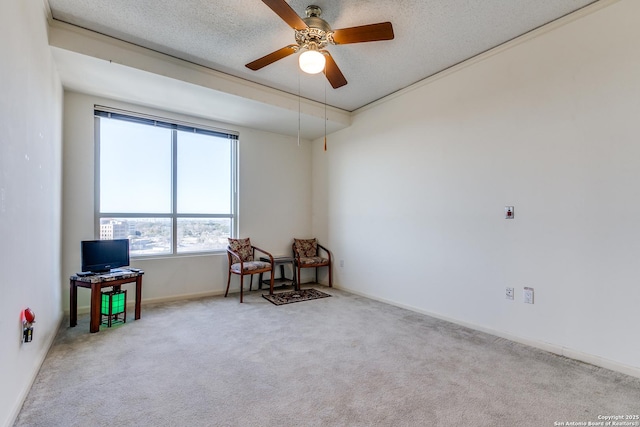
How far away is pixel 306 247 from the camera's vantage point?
5301 millimetres

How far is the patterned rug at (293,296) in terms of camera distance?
13.8 feet

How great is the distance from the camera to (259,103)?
3879 mm

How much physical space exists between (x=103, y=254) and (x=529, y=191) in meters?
4.36

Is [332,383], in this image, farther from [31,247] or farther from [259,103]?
[259,103]

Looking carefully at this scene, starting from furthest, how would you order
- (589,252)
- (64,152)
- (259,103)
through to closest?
(259,103), (64,152), (589,252)

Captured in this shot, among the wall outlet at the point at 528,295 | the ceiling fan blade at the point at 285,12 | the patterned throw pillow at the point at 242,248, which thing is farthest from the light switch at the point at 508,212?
the patterned throw pillow at the point at 242,248

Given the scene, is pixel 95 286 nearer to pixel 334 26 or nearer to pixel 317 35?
pixel 317 35

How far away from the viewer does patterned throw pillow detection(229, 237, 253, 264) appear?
182 inches

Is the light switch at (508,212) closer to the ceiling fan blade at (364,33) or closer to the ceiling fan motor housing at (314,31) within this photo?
the ceiling fan blade at (364,33)

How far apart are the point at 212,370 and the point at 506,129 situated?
11.0 feet

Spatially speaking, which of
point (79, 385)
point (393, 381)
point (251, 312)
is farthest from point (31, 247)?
point (393, 381)

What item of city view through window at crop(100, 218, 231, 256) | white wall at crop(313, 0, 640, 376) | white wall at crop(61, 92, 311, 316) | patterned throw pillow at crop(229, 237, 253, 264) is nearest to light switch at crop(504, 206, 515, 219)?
white wall at crop(313, 0, 640, 376)

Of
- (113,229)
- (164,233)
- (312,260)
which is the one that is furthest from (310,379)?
(113,229)

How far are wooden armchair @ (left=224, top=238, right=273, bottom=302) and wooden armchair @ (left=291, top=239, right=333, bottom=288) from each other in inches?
22.4
